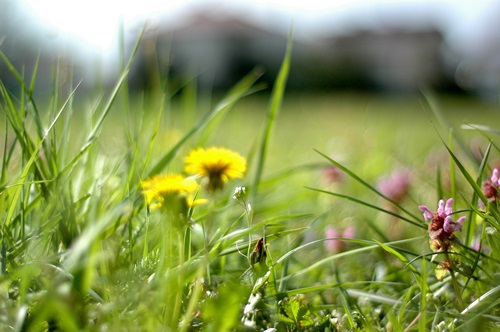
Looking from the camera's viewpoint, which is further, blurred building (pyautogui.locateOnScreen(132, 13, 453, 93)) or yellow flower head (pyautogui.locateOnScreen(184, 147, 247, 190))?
blurred building (pyautogui.locateOnScreen(132, 13, 453, 93))

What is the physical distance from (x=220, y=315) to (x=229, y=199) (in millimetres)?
813

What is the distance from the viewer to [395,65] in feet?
124

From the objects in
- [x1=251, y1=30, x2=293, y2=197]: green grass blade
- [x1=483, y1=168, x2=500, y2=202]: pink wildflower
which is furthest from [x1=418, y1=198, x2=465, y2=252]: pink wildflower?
[x1=251, y1=30, x2=293, y2=197]: green grass blade

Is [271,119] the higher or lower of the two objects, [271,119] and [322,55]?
the higher

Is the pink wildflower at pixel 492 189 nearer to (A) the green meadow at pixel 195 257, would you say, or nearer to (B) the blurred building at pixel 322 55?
(A) the green meadow at pixel 195 257

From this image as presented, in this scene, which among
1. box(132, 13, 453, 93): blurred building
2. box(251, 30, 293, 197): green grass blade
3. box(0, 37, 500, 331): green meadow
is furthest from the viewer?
box(132, 13, 453, 93): blurred building

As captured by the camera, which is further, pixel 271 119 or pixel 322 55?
pixel 322 55

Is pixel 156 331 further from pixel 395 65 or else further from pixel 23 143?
pixel 395 65

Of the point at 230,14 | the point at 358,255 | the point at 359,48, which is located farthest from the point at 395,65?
the point at 358,255

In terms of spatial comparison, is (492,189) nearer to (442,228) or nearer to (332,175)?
(442,228)

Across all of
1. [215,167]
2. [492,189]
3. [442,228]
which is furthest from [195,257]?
[492,189]

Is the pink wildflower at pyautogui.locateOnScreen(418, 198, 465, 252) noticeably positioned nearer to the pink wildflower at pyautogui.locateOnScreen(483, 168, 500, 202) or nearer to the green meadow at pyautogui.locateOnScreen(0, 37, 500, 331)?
the green meadow at pyautogui.locateOnScreen(0, 37, 500, 331)

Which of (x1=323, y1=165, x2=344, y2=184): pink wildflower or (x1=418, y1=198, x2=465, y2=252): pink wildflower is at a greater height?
(x1=418, y1=198, x2=465, y2=252): pink wildflower

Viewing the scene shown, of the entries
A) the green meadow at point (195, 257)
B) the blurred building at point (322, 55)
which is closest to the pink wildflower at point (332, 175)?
the green meadow at point (195, 257)
